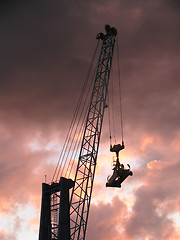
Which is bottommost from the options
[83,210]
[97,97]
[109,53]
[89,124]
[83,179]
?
[83,210]

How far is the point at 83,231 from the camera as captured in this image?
34.0 m

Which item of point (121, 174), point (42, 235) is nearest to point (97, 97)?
Answer: point (121, 174)

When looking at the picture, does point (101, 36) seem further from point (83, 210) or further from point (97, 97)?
point (83, 210)

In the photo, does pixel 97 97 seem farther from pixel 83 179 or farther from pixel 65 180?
pixel 65 180

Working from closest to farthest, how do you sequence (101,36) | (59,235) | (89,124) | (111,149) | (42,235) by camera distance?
(59,235), (42,235), (111,149), (89,124), (101,36)

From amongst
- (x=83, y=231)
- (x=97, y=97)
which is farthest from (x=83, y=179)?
(x=97, y=97)

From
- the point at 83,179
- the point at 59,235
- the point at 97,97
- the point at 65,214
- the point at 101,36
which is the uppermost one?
the point at 101,36

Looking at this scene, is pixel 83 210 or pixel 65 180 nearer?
pixel 65 180

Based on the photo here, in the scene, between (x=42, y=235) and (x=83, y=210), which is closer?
(x=42, y=235)

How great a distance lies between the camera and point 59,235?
86.6ft

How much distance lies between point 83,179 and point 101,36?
21077mm

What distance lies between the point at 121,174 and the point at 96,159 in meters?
7.50

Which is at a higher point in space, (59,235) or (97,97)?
(97,97)

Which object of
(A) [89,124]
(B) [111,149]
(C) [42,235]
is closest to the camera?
(C) [42,235]
